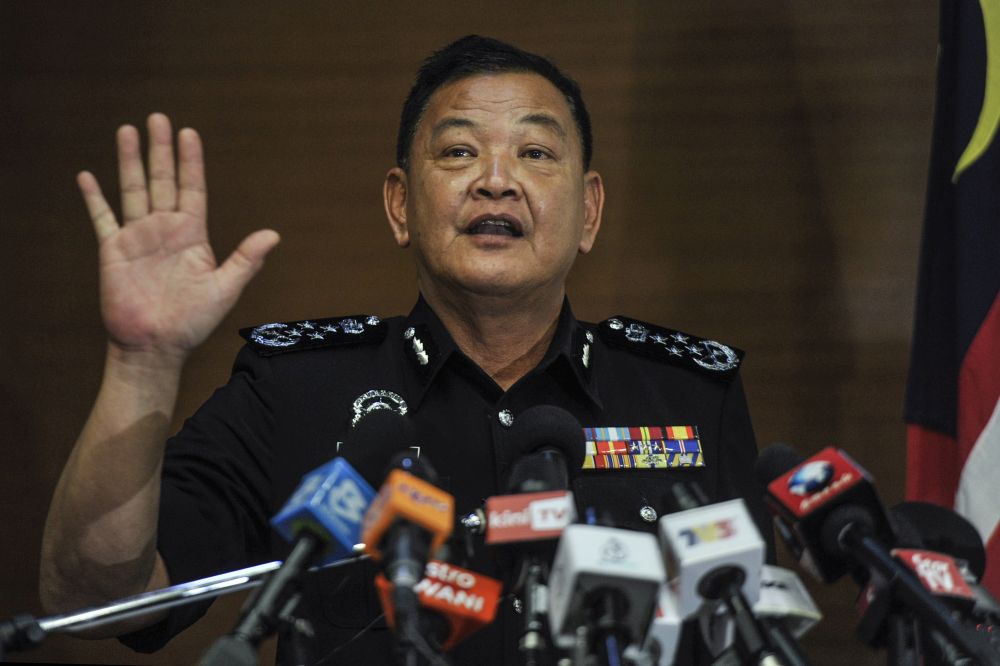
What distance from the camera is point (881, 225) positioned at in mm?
2652

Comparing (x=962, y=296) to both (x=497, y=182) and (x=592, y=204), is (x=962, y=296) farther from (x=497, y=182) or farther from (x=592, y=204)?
(x=497, y=182)

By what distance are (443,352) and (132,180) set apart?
0.68 m

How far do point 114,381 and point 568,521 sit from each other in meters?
0.62

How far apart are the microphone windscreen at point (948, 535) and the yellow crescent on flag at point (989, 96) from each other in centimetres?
101

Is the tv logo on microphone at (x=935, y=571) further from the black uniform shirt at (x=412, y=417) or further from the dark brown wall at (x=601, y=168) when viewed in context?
the dark brown wall at (x=601, y=168)

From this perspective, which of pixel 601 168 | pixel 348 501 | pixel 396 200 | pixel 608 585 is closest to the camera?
pixel 608 585

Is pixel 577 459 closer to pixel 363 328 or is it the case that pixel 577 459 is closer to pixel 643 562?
pixel 643 562

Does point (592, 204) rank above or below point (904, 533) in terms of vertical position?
above

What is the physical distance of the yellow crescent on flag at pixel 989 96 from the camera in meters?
2.06

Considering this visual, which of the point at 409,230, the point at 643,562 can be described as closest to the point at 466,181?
the point at 409,230

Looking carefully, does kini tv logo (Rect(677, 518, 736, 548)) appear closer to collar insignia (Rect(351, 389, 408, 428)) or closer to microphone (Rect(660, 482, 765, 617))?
microphone (Rect(660, 482, 765, 617))

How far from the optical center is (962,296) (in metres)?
2.08

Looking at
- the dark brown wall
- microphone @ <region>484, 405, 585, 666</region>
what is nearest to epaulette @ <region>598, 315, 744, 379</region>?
the dark brown wall

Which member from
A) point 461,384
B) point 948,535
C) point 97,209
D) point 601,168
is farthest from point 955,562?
point 601,168
